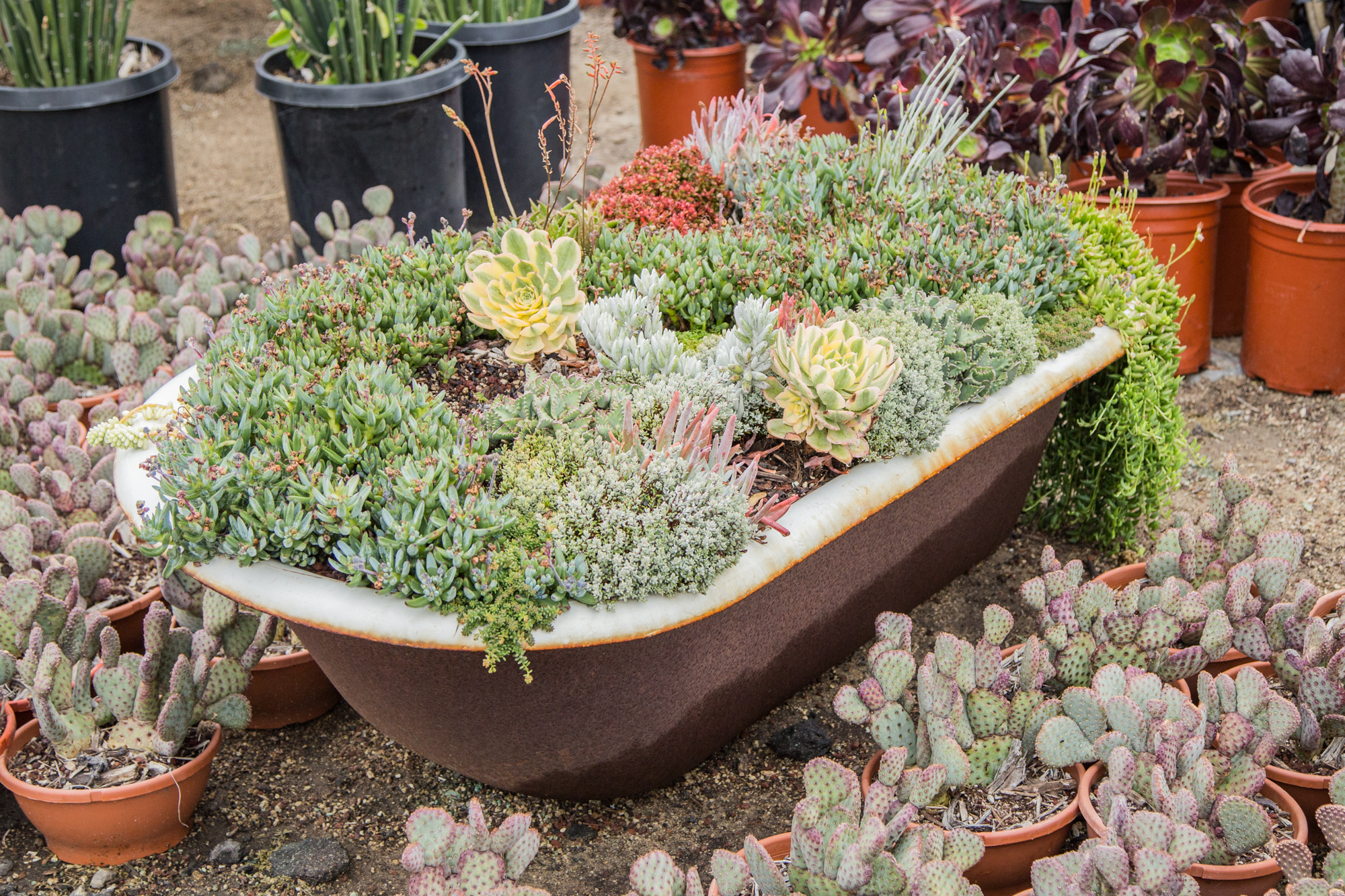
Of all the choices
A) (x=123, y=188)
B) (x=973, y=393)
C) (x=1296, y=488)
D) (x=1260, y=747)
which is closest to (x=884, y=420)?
(x=973, y=393)

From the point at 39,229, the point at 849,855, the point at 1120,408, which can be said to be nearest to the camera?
the point at 849,855

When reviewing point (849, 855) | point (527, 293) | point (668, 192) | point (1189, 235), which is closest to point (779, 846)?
point (849, 855)

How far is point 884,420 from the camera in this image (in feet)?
7.00

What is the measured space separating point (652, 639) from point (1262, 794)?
1061 millimetres

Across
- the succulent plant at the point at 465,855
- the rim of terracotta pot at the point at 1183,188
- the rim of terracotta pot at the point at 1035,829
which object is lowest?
the rim of terracotta pot at the point at 1035,829

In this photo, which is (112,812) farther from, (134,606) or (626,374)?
(626,374)

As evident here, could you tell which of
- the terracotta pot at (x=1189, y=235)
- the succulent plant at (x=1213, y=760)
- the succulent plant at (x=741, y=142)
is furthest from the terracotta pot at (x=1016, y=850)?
the terracotta pot at (x=1189, y=235)

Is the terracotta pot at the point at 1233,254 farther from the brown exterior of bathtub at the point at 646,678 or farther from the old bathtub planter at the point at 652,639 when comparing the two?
the brown exterior of bathtub at the point at 646,678

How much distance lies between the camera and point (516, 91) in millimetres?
4961

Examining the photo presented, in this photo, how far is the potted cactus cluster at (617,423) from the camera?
1792mm

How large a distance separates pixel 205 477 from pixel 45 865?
95 cm

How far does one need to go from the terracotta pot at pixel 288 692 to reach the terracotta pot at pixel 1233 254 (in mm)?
3132

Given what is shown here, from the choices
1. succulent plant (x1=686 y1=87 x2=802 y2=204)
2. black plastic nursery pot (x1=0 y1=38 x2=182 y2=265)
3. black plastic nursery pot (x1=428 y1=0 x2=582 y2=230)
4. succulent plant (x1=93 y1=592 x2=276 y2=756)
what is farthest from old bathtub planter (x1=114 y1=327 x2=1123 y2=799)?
black plastic nursery pot (x1=428 y1=0 x2=582 y2=230)

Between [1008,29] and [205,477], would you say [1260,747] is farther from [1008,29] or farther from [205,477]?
[1008,29]
